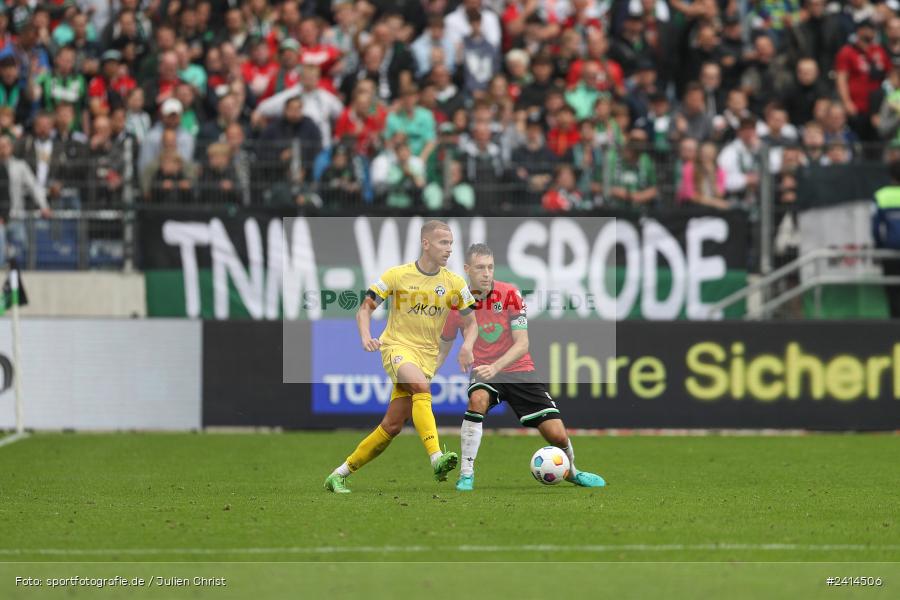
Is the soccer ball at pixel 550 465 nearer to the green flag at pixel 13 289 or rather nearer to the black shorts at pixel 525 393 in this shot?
the black shorts at pixel 525 393

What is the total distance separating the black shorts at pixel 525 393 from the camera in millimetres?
12633

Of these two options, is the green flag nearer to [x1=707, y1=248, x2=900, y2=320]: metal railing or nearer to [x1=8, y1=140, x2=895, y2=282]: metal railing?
[x1=8, y1=140, x2=895, y2=282]: metal railing

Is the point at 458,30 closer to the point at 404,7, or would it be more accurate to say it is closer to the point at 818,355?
the point at 404,7

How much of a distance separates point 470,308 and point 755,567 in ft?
13.7

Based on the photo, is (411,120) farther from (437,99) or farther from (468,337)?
(468,337)

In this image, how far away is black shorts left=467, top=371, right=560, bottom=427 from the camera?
12633mm

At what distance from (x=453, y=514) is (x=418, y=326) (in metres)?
1.85

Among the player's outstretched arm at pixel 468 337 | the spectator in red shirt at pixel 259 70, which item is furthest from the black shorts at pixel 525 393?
the spectator in red shirt at pixel 259 70

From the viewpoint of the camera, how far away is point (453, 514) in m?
11.0

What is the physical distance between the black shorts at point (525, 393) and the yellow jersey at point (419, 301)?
554mm

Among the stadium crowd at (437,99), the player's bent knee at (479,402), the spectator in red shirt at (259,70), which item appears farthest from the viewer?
the spectator in red shirt at (259,70)

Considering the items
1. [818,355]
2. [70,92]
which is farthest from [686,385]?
[70,92]

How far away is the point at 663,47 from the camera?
24469 millimetres

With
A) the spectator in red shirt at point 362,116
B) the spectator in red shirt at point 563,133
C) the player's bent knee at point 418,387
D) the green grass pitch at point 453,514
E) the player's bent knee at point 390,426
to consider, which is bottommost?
the green grass pitch at point 453,514
